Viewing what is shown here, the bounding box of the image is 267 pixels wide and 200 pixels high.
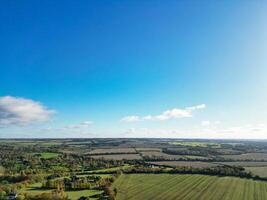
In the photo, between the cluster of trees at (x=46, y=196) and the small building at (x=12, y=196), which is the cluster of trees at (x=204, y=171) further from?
the small building at (x=12, y=196)

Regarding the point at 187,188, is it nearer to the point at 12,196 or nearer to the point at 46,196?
→ the point at 46,196

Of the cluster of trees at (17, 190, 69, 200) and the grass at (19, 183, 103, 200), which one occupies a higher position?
the cluster of trees at (17, 190, 69, 200)

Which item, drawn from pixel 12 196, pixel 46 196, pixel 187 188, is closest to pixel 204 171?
pixel 187 188

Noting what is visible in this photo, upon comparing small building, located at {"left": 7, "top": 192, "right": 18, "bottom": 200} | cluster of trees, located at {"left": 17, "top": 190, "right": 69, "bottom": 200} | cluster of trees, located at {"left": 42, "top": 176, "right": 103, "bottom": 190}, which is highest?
cluster of trees, located at {"left": 42, "top": 176, "right": 103, "bottom": 190}

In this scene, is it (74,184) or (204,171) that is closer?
(74,184)

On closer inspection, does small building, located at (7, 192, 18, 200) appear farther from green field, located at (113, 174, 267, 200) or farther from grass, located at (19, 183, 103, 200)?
green field, located at (113, 174, 267, 200)

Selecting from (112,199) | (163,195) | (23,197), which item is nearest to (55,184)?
(23,197)

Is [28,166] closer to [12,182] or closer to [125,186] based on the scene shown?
[12,182]

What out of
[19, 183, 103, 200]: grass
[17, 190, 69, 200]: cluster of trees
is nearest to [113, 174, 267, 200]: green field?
[19, 183, 103, 200]: grass
